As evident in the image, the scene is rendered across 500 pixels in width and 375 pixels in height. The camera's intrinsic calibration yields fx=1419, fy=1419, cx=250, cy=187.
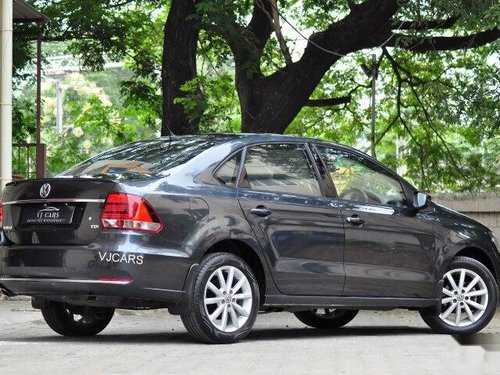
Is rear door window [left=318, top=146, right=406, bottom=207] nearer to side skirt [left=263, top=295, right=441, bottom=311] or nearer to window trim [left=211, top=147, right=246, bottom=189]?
side skirt [left=263, top=295, right=441, bottom=311]

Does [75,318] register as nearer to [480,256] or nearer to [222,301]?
[222,301]

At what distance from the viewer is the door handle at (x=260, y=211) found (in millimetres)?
11149

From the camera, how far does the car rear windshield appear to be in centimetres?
1098

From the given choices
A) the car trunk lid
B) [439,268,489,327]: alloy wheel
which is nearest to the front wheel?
[439,268,489,327]: alloy wheel

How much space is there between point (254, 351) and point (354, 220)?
2.07 metres

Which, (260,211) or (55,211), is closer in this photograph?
(55,211)

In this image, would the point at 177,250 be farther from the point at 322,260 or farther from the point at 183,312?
the point at 322,260

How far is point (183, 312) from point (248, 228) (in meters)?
0.89

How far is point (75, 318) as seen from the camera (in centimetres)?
1191

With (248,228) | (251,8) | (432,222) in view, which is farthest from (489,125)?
(248,228)

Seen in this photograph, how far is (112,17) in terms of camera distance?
27.5 meters

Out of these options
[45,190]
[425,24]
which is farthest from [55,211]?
[425,24]

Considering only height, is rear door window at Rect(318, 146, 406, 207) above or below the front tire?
above

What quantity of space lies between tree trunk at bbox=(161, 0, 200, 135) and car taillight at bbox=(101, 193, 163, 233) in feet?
39.7
